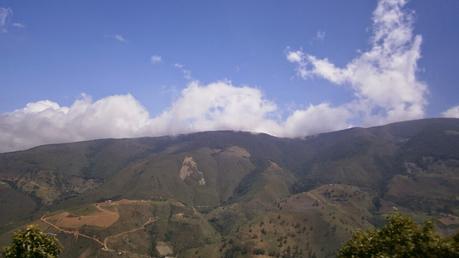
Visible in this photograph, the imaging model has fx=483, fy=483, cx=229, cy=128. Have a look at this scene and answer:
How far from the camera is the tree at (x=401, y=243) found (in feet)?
194

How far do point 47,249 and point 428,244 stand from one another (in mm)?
54515

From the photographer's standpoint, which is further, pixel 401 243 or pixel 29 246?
pixel 29 246

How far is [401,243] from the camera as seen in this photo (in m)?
62.6

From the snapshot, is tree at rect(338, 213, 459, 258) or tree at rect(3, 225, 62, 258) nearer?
tree at rect(338, 213, 459, 258)

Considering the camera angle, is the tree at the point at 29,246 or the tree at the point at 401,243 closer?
the tree at the point at 401,243

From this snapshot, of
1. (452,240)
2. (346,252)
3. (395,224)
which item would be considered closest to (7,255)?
(346,252)

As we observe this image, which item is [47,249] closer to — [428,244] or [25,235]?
[25,235]

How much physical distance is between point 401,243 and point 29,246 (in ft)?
174

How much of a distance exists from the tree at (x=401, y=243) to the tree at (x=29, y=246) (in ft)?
144

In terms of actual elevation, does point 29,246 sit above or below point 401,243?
below

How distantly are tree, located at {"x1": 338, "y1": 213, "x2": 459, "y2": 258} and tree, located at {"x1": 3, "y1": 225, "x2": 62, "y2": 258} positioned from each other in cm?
4392

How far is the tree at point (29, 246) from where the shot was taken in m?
71.7

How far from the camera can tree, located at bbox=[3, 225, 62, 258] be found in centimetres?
7169

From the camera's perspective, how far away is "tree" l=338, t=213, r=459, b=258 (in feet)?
194
